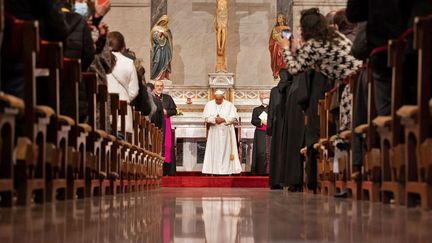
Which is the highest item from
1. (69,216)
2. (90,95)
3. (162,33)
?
(162,33)

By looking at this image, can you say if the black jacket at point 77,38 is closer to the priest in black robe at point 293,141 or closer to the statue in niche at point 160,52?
the priest in black robe at point 293,141

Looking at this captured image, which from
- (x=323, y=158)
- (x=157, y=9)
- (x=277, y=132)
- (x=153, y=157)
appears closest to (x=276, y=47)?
(x=157, y=9)

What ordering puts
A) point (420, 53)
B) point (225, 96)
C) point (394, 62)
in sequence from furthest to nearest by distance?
point (225, 96), point (394, 62), point (420, 53)

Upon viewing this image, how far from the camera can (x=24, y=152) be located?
12.5 ft

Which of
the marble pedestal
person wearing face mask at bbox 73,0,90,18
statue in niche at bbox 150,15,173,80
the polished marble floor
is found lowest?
the polished marble floor

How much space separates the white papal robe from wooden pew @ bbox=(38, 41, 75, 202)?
1046 centimetres

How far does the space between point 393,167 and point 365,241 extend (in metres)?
2.44

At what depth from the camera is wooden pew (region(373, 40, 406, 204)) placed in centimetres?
398

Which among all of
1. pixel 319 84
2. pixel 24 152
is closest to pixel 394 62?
pixel 24 152

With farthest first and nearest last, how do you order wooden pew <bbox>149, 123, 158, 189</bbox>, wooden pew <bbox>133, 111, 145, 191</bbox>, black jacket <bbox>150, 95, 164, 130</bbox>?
1. black jacket <bbox>150, 95, 164, 130</bbox>
2. wooden pew <bbox>149, 123, 158, 189</bbox>
3. wooden pew <bbox>133, 111, 145, 191</bbox>

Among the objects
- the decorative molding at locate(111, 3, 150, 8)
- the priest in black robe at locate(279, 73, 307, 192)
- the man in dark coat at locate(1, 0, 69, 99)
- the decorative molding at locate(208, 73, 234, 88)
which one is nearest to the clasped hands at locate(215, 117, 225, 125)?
the decorative molding at locate(208, 73, 234, 88)

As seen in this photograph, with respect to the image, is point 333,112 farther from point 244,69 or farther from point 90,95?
point 244,69

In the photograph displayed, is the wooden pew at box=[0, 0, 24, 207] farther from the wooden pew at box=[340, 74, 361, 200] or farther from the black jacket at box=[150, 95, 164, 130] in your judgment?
the black jacket at box=[150, 95, 164, 130]

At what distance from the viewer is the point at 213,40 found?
18.4 metres
